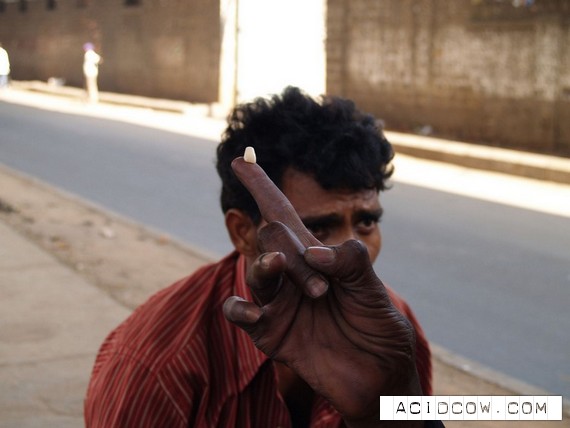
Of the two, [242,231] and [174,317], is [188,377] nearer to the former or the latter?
[174,317]

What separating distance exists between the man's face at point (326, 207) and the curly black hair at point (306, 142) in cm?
2

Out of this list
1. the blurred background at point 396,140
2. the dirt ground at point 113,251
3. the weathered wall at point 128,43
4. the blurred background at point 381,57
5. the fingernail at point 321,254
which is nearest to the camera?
the fingernail at point 321,254

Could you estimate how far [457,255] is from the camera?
6824 mm

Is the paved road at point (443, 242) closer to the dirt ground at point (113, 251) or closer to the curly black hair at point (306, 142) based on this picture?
the dirt ground at point (113, 251)

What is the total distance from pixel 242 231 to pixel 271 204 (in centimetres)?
87

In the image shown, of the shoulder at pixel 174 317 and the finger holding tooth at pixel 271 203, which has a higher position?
the finger holding tooth at pixel 271 203

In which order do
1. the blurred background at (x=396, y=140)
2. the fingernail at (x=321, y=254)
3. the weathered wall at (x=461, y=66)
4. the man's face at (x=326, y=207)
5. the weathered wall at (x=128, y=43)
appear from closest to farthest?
the fingernail at (x=321, y=254), the man's face at (x=326, y=207), the blurred background at (x=396, y=140), the weathered wall at (x=461, y=66), the weathered wall at (x=128, y=43)

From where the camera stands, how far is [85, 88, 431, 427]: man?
1.33m

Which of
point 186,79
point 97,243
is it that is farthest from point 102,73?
point 97,243

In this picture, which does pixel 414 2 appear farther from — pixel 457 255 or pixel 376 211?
pixel 376 211

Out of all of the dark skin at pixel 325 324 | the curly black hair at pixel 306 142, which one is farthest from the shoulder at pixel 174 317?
the dark skin at pixel 325 324

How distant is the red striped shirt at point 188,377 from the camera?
1.89 m

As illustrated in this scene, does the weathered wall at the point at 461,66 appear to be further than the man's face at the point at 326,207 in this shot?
Yes

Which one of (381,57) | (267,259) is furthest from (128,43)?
(267,259)
